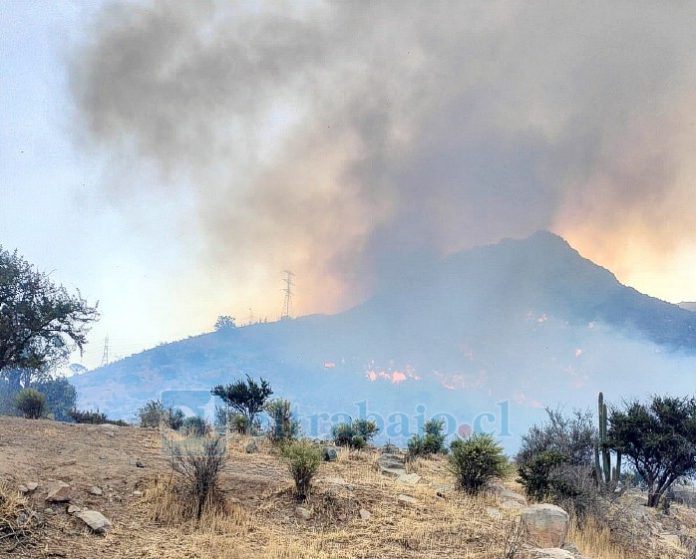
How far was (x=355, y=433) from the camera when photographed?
21.0m

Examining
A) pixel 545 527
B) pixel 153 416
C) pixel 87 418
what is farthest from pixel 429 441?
pixel 87 418

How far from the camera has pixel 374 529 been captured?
854cm

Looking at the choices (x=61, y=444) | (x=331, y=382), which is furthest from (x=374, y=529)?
(x=331, y=382)

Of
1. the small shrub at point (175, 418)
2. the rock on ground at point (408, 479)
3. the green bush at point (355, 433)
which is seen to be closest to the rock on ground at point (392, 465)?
the rock on ground at point (408, 479)

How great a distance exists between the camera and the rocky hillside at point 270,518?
7207 mm

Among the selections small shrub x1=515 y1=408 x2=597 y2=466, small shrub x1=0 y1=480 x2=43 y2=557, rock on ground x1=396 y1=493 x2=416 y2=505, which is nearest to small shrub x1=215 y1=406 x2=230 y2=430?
rock on ground x1=396 y1=493 x2=416 y2=505

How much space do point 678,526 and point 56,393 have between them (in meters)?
69.6

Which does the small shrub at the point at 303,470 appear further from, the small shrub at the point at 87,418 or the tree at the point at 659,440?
the small shrub at the point at 87,418

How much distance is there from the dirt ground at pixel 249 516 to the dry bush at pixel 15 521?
0.62ft

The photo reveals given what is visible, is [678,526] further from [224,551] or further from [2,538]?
[2,538]

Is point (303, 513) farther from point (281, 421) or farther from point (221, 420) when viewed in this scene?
point (281, 421)

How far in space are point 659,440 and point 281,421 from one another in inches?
607

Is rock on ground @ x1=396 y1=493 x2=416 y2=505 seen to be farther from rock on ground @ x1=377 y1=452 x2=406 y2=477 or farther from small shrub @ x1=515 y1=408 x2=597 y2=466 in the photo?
small shrub @ x1=515 y1=408 x2=597 y2=466

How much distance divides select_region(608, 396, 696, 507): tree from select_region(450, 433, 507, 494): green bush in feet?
26.6
